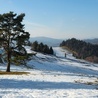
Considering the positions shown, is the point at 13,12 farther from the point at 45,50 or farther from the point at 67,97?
the point at 45,50

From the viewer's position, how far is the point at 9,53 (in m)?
47.7

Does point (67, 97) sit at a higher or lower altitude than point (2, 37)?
lower

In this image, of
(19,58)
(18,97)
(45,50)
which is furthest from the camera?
(45,50)

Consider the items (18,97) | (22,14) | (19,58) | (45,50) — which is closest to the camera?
(18,97)

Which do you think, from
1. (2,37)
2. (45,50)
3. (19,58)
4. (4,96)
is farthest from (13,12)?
(45,50)

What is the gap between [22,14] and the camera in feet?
161

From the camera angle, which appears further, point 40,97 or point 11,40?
point 11,40

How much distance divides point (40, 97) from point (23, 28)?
105 feet

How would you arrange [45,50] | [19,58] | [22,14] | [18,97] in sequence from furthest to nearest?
[45,50] → [22,14] → [19,58] → [18,97]

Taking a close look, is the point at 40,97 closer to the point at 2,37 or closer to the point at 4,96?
the point at 4,96

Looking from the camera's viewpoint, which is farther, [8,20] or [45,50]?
[45,50]

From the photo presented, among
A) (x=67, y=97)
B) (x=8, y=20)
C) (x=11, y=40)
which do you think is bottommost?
(x=67, y=97)

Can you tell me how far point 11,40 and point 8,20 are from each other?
3.66 meters

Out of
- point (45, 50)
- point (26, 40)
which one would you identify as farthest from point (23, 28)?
point (45, 50)
